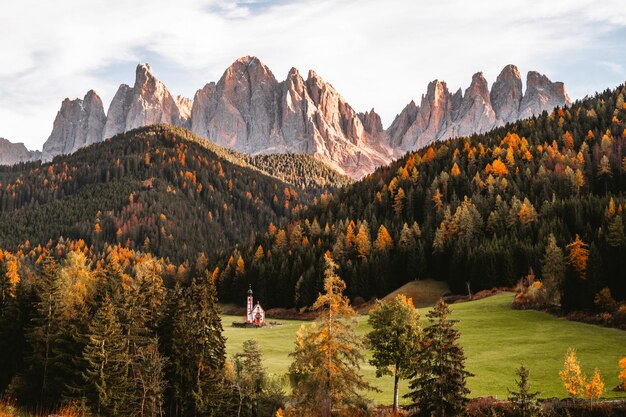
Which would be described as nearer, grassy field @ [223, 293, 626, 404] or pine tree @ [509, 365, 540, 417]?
pine tree @ [509, 365, 540, 417]

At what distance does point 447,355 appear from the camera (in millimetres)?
34812

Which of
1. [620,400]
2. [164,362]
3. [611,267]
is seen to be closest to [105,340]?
[164,362]

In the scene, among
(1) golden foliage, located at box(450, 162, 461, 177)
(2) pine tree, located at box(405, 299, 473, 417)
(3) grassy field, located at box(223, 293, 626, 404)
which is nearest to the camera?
(2) pine tree, located at box(405, 299, 473, 417)

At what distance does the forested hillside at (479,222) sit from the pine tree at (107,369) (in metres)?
59.5

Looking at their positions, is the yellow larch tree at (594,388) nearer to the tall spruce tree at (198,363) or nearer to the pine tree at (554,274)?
the tall spruce tree at (198,363)

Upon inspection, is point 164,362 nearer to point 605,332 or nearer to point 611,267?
point 605,332

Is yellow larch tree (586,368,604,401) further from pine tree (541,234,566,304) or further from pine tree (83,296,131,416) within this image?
pine tree (541,234,566,304)

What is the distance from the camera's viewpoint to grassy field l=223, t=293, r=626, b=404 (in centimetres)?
4831

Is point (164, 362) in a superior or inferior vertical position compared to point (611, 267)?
inferior

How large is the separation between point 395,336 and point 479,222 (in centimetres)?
8272

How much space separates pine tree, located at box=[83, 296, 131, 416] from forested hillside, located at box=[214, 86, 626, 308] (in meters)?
59.5

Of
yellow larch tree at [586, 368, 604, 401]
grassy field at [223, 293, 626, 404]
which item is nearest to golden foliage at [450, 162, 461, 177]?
grassy field at [223, 293, 626, 404]

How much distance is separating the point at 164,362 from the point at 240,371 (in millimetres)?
6876

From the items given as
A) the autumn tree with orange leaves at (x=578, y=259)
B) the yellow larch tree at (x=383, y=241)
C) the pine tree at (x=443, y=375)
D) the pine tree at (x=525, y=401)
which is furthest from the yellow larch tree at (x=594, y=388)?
the yellow larch tree at (x=383, y=241)
